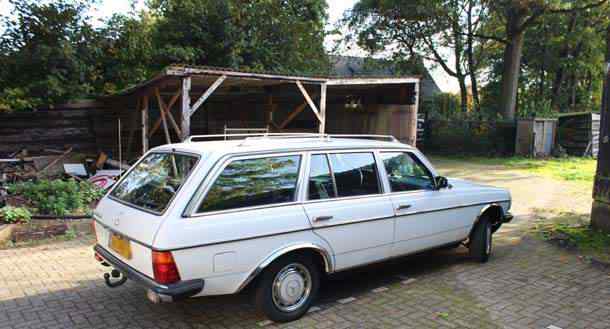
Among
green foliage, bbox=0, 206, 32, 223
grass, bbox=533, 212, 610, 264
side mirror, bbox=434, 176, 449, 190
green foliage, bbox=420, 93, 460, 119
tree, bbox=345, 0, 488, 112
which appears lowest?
grass, bbox=533, 212, 610, 264

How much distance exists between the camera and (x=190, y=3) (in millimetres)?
14734

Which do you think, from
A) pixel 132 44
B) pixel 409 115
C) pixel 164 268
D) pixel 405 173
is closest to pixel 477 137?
pixel 409 115

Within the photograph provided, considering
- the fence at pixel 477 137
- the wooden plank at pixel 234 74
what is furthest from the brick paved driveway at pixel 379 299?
the fence at pixel 477 137

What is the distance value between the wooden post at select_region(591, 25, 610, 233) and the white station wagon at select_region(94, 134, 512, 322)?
3.01 metres

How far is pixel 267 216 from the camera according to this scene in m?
3.52

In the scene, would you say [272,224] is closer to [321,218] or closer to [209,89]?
[321,218]

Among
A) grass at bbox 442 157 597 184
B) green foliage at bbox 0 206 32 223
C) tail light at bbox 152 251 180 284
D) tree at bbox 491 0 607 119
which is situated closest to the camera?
tail light at bbox 152 251 180 284

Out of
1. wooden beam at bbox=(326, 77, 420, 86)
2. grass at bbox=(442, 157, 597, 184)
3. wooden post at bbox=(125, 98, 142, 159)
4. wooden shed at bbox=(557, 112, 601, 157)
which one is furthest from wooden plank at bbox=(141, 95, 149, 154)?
wooden shed at bbox=(557, 112, 601, 157)

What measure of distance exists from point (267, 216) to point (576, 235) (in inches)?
206

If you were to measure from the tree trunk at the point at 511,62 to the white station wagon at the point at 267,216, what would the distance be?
757 inches

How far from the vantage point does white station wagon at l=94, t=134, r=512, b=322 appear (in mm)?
3207

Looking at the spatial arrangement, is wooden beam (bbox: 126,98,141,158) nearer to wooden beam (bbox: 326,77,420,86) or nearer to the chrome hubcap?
wooden beam (bbox: 326,77,420,86)

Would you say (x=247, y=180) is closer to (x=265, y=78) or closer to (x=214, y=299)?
(x=214, y=299)

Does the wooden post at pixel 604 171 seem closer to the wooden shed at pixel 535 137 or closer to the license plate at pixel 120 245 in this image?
the license plate at pixel 120 245
